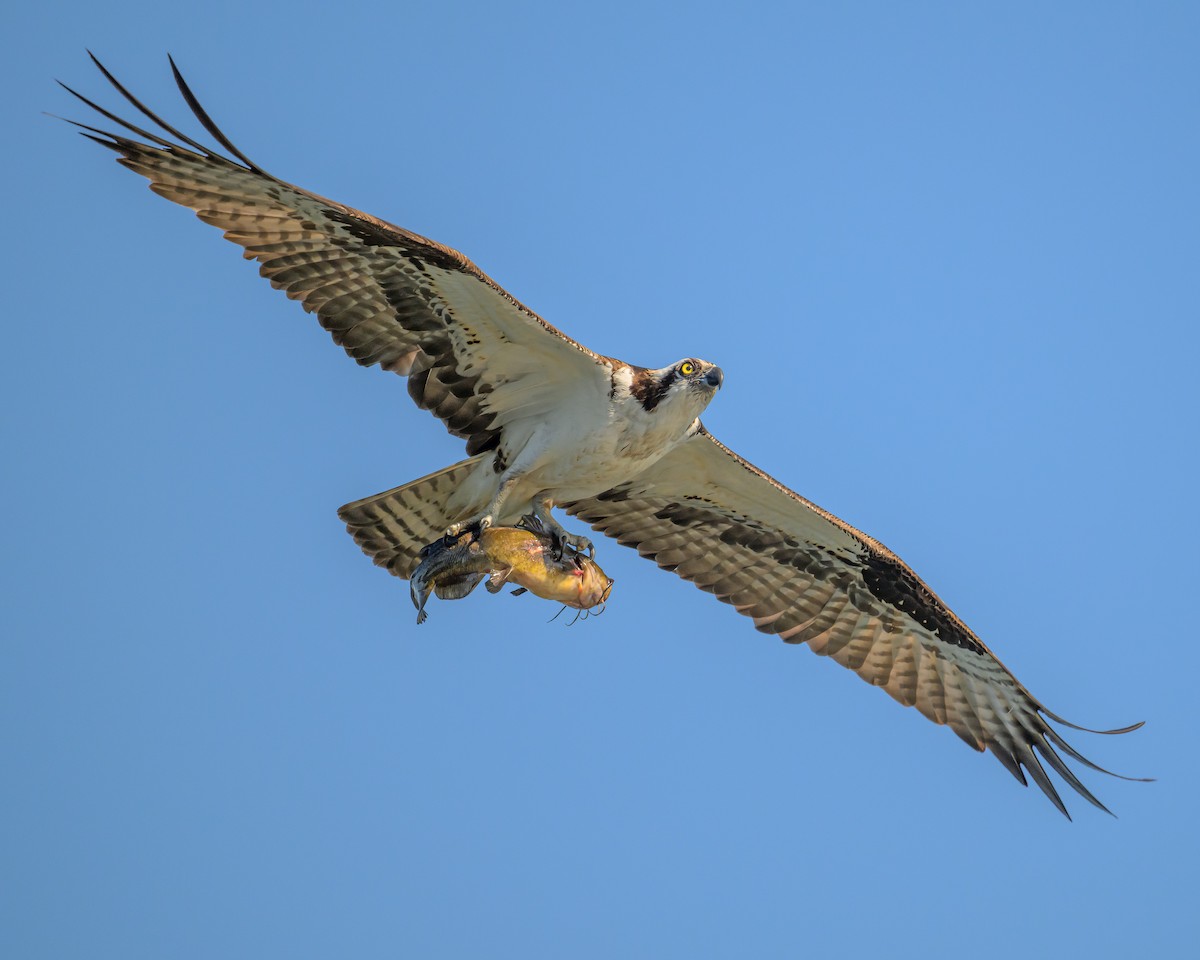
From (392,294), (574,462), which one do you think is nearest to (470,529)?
(574,462)

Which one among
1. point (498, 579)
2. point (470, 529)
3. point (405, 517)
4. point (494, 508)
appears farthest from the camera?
point (405, 517)

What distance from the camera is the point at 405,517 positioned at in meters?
11.8

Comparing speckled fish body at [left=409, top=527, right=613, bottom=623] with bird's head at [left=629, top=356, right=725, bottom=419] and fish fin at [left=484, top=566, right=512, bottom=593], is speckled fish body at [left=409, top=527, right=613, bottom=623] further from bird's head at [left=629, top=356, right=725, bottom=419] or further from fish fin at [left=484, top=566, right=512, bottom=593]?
bird's head at [left=629, top=356, right=725, bottom=419]

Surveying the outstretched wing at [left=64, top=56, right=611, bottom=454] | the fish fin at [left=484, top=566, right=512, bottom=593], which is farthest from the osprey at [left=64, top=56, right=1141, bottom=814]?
the fish fin at [left=484, top=566, right=512, bottom=593]

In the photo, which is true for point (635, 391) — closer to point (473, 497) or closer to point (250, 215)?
point (473, 497)

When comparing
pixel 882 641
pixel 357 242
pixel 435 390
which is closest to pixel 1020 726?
pixel 882 641

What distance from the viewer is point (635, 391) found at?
11.1m

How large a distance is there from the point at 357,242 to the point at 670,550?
4.35 meters

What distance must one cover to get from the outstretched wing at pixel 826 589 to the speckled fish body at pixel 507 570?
2683 millimetres

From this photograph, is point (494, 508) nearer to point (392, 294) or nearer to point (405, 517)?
point (405, 517)

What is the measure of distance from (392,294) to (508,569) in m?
2.28

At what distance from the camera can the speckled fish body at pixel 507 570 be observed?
33.2 feet

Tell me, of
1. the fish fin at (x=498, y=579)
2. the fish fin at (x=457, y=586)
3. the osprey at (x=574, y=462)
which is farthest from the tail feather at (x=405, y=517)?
the fish fin at (x=498, y=579)

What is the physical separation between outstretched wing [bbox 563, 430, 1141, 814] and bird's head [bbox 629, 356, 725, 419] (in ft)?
5.75
